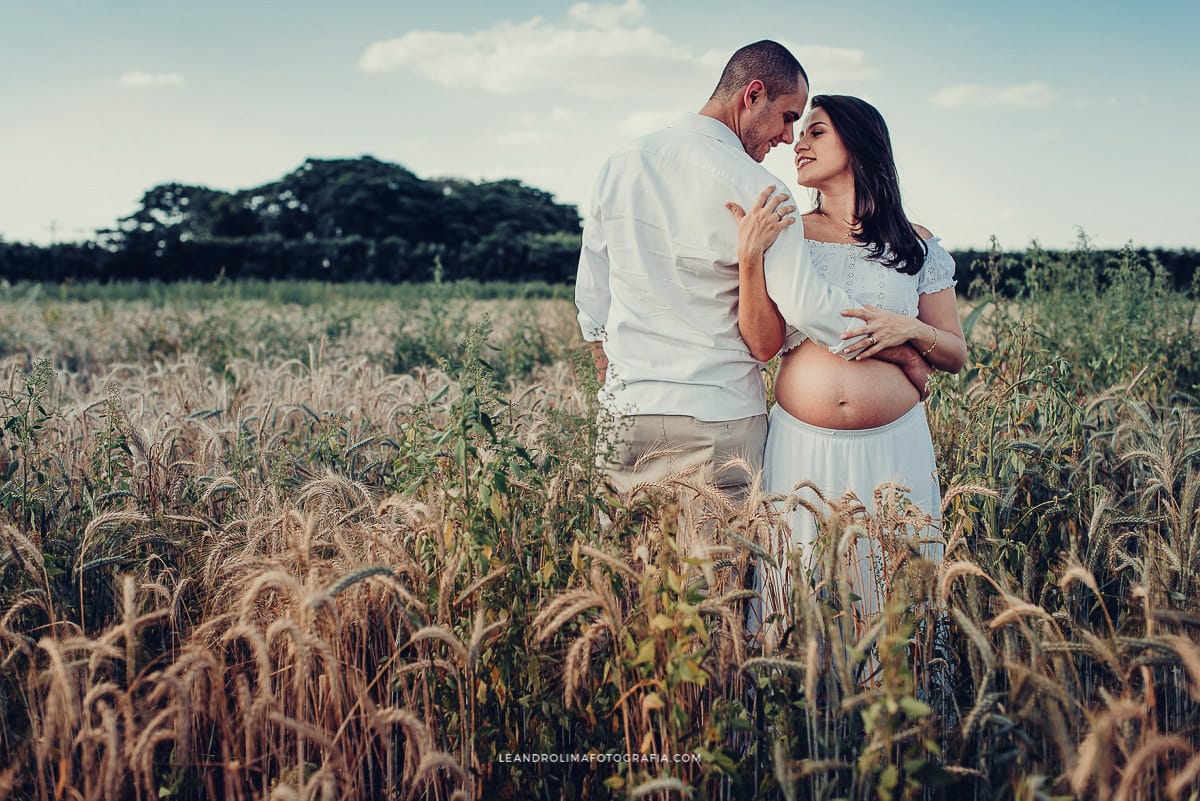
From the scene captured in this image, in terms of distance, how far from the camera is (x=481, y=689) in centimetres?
206

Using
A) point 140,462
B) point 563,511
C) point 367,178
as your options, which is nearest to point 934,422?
point 563,511

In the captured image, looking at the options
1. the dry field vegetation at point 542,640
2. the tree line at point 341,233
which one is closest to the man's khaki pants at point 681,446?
the dry field vegetation at point 542,640

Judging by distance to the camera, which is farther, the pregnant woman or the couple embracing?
the pregnant woman

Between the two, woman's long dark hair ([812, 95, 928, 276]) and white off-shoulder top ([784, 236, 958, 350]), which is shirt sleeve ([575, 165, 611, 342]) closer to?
white off-shoulder top ([784, 236, 958, 350])

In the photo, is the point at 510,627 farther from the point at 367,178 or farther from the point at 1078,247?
the point at 367,178

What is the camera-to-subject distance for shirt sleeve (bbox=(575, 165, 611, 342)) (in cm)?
312

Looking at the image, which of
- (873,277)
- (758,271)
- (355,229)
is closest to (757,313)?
(758,271)

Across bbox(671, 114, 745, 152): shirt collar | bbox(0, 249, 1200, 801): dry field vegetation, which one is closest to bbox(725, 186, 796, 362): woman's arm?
bbox(671, 114, 745, 152): shirt collar

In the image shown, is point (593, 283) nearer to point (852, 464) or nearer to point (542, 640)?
point (852, 464)

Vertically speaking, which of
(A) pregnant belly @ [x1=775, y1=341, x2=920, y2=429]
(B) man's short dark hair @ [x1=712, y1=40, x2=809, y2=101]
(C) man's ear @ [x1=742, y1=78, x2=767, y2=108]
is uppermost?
(B) man's short dark hair @ [x1=712, y1=40, x2=809, y2=101]

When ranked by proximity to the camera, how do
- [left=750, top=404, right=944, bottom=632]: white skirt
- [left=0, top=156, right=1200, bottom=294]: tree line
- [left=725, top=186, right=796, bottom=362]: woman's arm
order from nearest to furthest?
[left=725, top=186, right=796, bottom=362]: woman's arm < [left=750, top=404, right=944, bottom=632]: white skirt < [left=0, top=156, right=1200, bottom=294]: tree line

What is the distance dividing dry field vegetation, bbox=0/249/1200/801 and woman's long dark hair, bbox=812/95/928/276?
2.80ft

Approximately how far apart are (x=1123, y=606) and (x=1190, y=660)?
179 cm

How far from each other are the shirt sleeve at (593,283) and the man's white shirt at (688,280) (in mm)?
193
